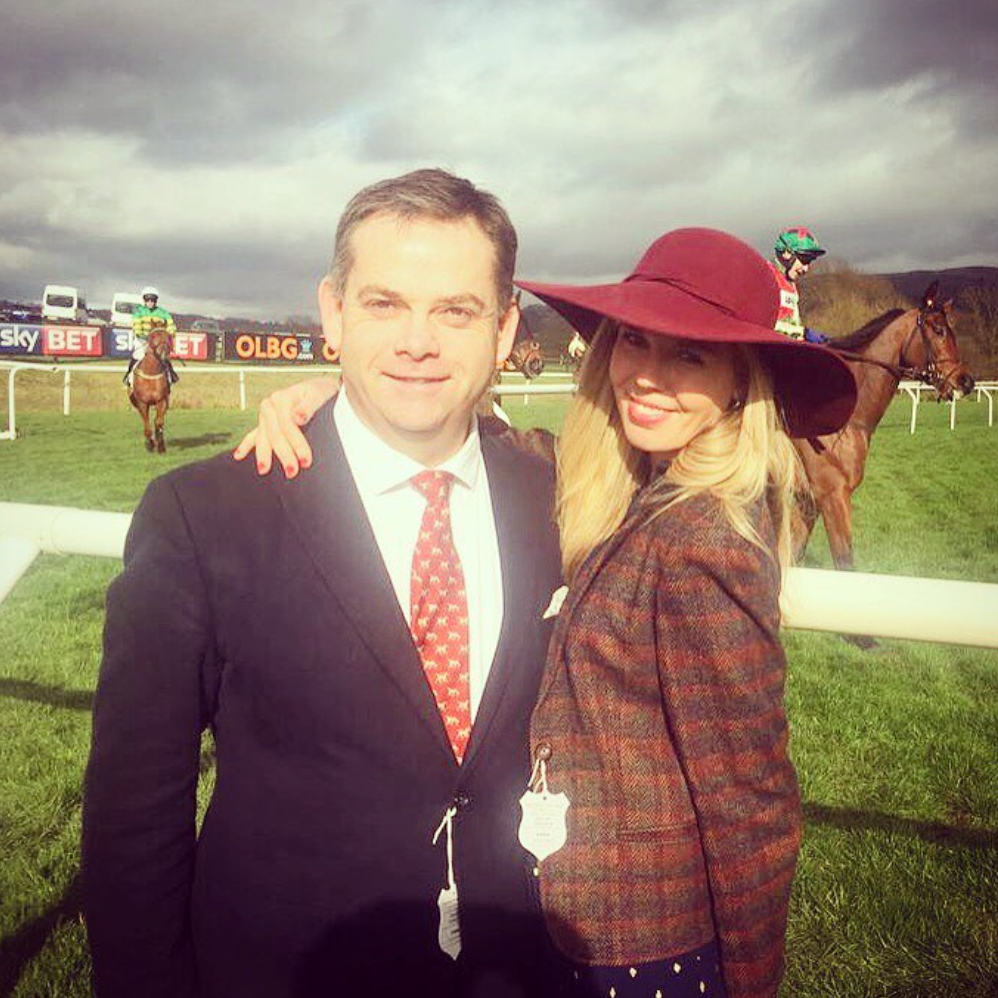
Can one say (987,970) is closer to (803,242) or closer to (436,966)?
(436,966)

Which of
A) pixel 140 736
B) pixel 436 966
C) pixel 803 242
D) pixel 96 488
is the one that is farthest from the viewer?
pixel 96 488

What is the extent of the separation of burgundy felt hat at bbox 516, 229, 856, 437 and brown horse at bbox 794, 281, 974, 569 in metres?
3.91

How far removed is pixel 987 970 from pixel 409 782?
2154 millimetres

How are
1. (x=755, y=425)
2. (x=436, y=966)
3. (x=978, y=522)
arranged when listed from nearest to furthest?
(x=436, y=966), (x=755, y=425), (x=978, y=522)

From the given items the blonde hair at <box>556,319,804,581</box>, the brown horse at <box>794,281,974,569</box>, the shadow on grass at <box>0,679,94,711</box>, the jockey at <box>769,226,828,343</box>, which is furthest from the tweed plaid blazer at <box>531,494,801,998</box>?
the jockey at <box>769,226,828,343</box>

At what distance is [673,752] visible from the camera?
1467 millimetres

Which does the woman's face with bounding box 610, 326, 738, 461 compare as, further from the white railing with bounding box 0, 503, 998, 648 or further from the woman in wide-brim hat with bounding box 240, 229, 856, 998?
A: the white railing with bounding box 0, 503, 998, 648

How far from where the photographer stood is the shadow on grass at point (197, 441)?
14742 millimetres

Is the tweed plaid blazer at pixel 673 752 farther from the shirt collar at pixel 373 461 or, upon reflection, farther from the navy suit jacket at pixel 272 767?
the shirt collar at pixel 373 461

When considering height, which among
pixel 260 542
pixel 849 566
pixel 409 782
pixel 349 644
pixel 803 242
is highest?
pixel 803 242

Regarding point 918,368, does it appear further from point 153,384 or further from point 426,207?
point 153,384

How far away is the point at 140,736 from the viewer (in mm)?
1375

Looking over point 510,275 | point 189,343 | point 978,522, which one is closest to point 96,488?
point 510,275

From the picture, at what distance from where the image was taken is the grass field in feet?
8.16
